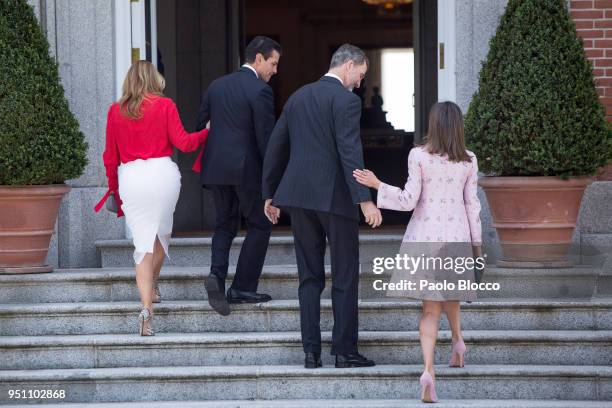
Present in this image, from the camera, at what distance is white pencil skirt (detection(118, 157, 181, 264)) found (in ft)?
22.5

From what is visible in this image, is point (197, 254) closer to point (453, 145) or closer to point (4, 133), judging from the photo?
point (4, 133)

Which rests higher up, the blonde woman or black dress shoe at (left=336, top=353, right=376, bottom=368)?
the blonde woman

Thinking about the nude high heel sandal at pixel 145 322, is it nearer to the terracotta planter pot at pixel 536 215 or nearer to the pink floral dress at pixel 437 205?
the pink floral dress at pixel 437 205

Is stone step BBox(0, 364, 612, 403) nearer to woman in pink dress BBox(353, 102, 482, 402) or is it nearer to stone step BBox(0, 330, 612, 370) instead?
stone step BBox(0, 330, 612, 370)

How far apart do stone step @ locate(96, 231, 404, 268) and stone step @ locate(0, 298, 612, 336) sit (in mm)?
998

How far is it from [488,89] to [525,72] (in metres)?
0.27

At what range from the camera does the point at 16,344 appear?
22.5ft

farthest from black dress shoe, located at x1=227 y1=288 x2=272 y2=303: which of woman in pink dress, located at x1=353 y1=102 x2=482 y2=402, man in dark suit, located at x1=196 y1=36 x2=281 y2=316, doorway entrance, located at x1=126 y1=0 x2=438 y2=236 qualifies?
doorway entrance, located at x1=126 y1=0 x2=438 y2=236

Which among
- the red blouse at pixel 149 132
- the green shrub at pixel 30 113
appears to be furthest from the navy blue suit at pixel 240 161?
the green shrub at pixel 30 113

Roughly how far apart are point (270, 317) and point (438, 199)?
1.51 m

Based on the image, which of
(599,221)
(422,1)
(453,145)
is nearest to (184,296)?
(453,145)

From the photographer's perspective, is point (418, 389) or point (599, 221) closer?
point (418, 389)

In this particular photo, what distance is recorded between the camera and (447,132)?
604cm

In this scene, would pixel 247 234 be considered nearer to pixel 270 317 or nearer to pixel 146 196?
pixel 270 317
